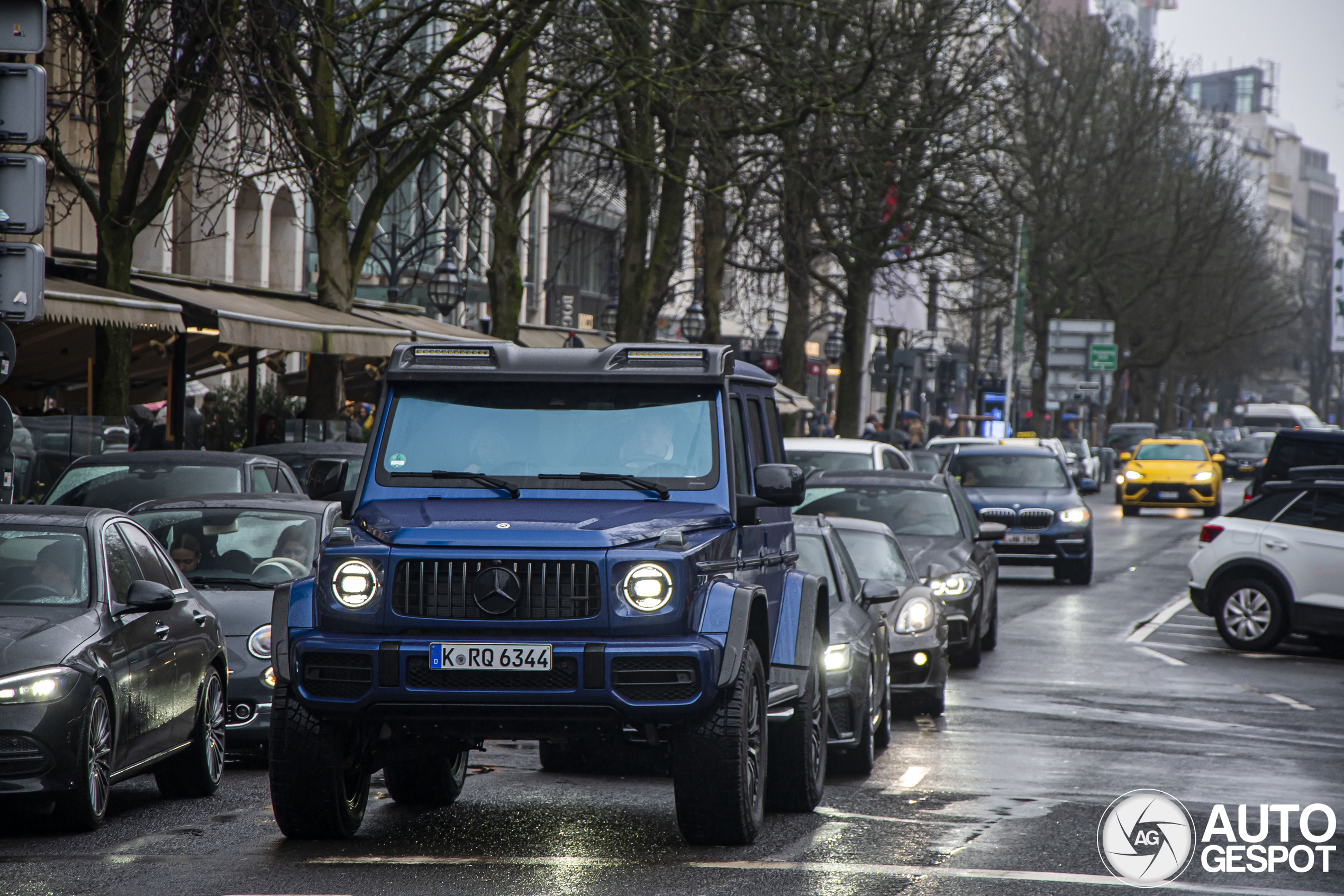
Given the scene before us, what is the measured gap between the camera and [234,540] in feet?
40.7

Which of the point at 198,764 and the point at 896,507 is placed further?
the point at 896,507

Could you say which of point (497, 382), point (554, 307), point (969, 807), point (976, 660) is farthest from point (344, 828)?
point (554, 307)

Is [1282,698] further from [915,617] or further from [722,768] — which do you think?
[722,768]

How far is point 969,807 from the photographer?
9.54m

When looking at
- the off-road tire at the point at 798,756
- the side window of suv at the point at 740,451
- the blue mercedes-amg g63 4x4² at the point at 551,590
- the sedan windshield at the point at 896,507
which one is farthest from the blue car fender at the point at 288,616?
the sedan windshield at the point at 896,507

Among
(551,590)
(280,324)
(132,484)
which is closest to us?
(551,590)

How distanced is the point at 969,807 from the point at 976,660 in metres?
7.77

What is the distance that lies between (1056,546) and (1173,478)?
71.7 feet

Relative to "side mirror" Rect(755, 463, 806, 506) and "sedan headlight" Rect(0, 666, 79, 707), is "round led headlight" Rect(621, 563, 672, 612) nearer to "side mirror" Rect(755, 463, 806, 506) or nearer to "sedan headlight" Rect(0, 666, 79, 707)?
"side mirror" Rect(755, 463, 806, 506)

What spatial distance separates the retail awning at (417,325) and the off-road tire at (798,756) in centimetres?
1477

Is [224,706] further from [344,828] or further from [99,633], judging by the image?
[344,828]

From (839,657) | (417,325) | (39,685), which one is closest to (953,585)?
(839,657)

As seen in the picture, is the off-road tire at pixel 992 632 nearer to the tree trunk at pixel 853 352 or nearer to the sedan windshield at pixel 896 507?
the sedan windshield at pixel 896 507

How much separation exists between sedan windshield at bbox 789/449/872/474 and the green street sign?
3853 cm
